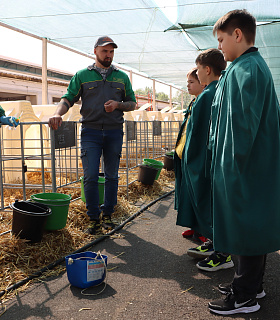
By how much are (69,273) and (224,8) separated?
20.4 feet

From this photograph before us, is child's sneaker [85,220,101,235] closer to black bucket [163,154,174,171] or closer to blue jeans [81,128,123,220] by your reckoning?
blue jeans [81,128,123,220]

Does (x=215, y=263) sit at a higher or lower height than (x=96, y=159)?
lower

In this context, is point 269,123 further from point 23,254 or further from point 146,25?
point 146,25

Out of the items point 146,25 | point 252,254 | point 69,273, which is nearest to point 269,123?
point 252,254

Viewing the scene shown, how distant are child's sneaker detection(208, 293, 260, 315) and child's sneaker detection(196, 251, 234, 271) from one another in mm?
678

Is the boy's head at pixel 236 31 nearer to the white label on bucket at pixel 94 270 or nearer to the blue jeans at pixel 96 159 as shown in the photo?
the white label on bucket at pixel 94 270

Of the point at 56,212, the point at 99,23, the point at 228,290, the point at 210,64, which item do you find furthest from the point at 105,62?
the point at 99,23

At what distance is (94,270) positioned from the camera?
2.67 metres

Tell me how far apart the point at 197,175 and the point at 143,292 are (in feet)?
3.20

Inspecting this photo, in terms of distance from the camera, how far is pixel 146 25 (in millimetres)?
8016

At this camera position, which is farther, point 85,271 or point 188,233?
point 188,233

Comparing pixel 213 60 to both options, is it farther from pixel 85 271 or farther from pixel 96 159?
pixel 85 271

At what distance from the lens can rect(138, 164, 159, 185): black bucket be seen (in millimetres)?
6332

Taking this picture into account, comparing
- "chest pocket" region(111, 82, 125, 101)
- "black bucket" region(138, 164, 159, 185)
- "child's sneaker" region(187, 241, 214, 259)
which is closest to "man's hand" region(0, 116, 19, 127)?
"chest pocket" region(111, 82, 125, 101)
